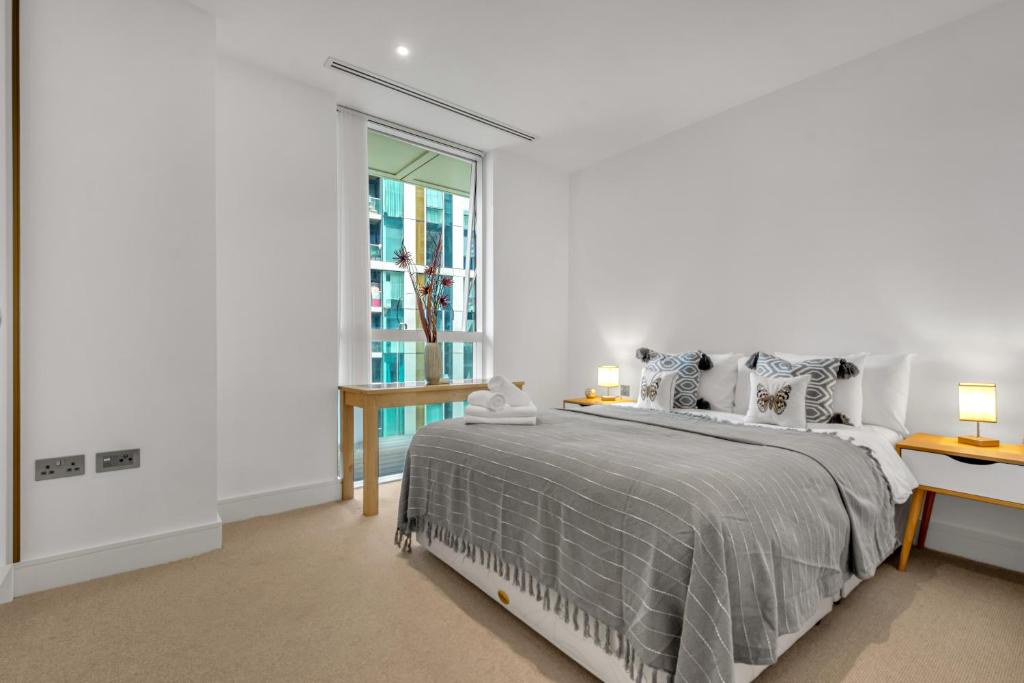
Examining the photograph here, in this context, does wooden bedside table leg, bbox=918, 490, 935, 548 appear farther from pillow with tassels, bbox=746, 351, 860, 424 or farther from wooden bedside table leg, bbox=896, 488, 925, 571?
pillow with tassels, bbox=746, 351, 860, 424

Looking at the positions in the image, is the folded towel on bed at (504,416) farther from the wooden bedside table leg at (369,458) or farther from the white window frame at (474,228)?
the white window frame at (474,228)

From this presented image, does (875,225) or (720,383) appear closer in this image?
(875,225)

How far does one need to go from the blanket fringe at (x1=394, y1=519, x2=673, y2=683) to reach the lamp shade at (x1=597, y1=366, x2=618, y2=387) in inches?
91.0

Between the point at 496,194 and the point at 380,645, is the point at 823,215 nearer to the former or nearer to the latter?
the point at 496,194

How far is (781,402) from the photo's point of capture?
99.4 inches

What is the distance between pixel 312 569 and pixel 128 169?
2142 mm

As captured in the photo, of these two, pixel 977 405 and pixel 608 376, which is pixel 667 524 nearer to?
pixel 977 405

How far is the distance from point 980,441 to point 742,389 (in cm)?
114

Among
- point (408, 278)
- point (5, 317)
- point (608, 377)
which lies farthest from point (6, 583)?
point (608, 377)

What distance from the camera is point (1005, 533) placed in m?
2.34

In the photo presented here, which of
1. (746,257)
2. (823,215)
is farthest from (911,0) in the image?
(746,257)

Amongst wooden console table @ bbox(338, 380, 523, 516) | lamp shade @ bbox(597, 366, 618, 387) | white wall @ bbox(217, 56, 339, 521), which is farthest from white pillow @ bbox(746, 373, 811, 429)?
white wall @ bbox(217, 56, 339, 521)

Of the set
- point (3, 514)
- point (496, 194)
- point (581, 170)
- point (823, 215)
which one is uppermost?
point (581, 170)

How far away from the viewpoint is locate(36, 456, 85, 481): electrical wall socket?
2.08 metres
